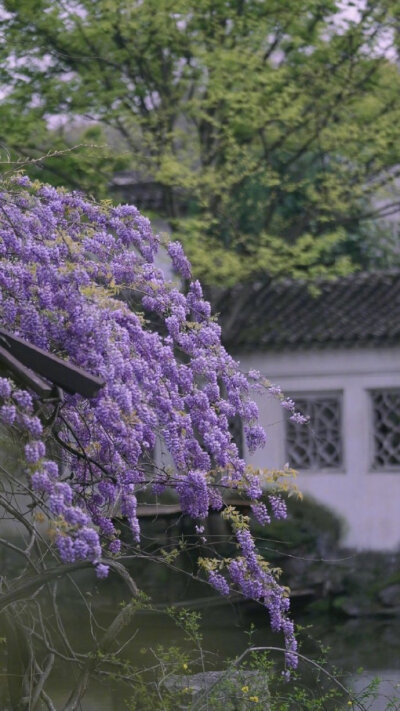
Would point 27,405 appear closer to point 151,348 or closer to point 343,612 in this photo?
point 151,348

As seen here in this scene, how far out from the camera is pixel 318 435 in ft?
61.2

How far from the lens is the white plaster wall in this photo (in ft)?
59.8

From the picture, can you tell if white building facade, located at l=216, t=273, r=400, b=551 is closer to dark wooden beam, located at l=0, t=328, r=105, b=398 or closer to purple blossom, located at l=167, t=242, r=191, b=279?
purple blossom, located at l=167, t=242, r=191, b=279

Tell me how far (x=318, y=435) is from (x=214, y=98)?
17.2 ft

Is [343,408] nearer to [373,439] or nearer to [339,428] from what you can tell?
[339,428]

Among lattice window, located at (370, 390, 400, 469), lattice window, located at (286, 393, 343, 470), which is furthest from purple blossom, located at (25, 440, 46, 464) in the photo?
lattice window, located at (370, 390, 400, 469)

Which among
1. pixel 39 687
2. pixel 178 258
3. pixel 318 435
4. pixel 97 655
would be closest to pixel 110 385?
pixel 97 655

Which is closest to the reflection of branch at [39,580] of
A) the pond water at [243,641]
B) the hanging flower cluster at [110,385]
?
the hanging flower cluster at [110,385]

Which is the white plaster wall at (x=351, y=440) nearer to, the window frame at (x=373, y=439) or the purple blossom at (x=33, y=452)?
the window frame at (x=373, y=439)

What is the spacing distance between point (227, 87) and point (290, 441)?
544 cm

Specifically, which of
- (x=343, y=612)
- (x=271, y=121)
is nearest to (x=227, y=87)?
(x=271, y=121)

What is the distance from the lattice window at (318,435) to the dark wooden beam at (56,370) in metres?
13.2

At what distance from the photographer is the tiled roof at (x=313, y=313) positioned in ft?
60.6

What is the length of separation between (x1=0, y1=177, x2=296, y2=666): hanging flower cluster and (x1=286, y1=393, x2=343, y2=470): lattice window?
1089 centimetres
